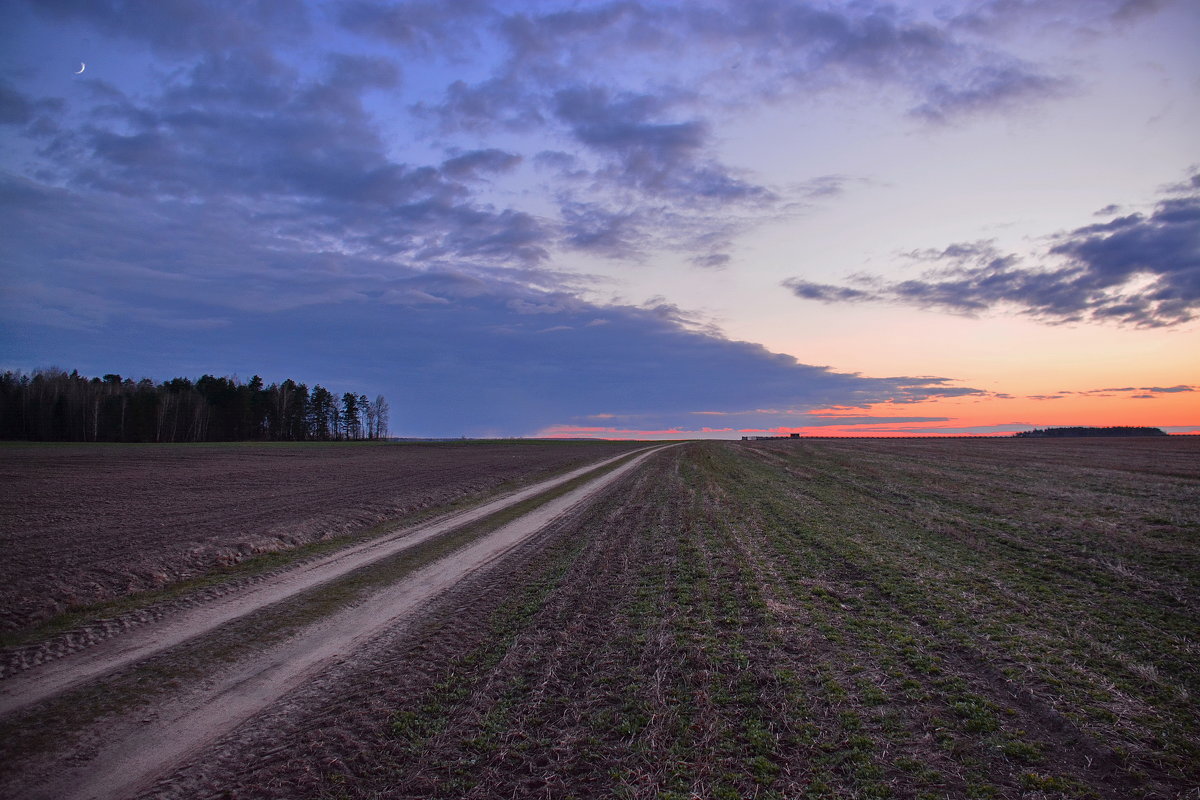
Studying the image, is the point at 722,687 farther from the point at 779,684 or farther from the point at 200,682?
the point at 200,682

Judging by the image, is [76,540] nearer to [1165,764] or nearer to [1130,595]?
[1165,764]

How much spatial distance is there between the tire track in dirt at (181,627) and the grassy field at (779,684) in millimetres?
3147

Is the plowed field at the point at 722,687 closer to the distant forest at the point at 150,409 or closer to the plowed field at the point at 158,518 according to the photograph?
the plowed field at the point at 158,518

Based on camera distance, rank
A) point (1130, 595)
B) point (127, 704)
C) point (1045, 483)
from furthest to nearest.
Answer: point (1045, 483), point (1130, 595), point (127, 704)

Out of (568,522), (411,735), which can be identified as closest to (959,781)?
(411,735)

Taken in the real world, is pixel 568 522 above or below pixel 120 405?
below

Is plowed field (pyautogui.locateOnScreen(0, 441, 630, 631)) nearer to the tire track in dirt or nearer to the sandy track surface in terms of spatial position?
the tire track in dirt

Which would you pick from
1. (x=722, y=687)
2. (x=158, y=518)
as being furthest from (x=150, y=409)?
(x=722, y=687)

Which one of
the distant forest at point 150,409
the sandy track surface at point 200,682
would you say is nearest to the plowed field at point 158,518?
the sandy track surface at point 200,682

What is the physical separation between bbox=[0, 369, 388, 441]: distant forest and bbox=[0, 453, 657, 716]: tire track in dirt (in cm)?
10577

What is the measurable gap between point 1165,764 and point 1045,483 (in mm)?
25055

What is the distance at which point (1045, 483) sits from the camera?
2406cm

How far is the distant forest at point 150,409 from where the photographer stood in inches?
3494

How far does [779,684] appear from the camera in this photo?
582 centimetres
